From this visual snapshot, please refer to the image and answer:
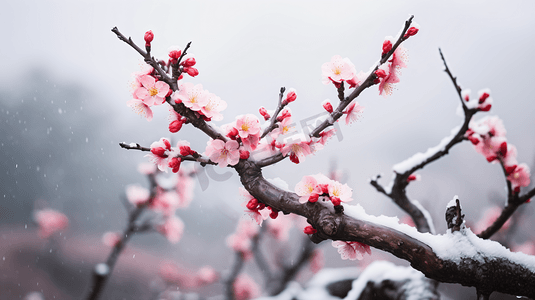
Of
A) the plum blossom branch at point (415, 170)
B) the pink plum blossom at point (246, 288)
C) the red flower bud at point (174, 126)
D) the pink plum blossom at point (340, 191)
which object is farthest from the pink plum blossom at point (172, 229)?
the pink plum blossom at point (340, 191)

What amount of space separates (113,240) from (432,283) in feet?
6.97

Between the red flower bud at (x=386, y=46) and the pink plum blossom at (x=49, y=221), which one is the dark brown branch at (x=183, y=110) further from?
the pink plum blossom at (x=49, y=221)

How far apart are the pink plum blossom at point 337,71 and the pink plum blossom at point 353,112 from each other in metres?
0.08

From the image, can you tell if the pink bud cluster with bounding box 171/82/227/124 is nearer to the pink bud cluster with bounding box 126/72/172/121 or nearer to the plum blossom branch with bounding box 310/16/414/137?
the pink bud cluster with bounding box 126/72/172/121

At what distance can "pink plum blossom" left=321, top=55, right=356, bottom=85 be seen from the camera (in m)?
0.70

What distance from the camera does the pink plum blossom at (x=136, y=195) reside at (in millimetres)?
1984

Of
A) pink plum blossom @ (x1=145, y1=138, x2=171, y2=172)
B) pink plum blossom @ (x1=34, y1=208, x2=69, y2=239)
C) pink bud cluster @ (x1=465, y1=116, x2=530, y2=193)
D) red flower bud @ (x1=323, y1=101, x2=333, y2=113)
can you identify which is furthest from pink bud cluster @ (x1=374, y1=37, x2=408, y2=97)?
pink plum blossom @ (x1=34, y1=208, x2=69, y2=239)

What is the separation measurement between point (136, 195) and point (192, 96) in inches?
62.3

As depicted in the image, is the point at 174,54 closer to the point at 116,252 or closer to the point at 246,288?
the point at 116,252

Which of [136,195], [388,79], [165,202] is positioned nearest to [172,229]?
[165,202]

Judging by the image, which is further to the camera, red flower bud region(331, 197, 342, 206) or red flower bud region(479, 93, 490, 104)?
red flower bud region(479, 93, 490, 104)

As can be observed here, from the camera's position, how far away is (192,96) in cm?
70

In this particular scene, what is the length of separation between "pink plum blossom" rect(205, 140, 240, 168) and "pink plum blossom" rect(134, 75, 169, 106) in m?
0.16

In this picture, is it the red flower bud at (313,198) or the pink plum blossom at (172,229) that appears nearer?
the red flower bud at (313,198)
